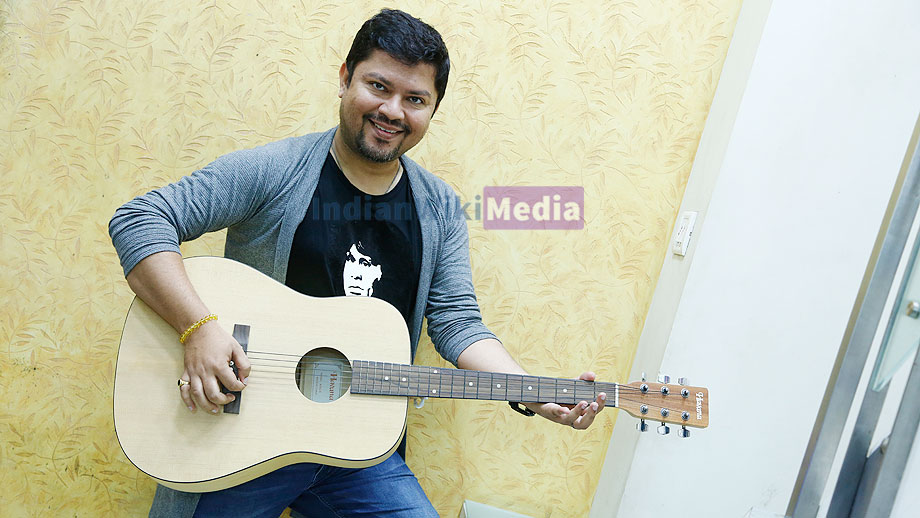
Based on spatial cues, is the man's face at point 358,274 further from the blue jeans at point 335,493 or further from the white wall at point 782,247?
the white wall at point 782,247

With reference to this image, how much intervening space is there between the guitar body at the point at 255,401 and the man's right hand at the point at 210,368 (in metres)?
0.03

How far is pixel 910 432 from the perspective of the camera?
102 centimetres

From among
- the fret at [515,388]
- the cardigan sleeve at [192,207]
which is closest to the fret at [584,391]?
the fret at [515,388]

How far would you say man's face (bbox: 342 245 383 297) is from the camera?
1.38m

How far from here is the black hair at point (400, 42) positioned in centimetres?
132

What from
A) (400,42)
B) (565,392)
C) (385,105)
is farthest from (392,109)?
(565,392)

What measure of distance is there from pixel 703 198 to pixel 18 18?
1.55 m

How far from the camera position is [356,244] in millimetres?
1401

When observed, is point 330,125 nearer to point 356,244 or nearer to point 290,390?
point 356,244

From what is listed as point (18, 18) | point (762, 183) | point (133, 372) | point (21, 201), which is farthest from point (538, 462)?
point (18, 18)

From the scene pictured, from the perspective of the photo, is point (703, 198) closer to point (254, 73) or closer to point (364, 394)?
point (364, 394)

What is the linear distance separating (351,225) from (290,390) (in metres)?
0.38

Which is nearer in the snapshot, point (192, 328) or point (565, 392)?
point (192, 328)

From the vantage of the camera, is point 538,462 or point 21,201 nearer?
point 21,201
